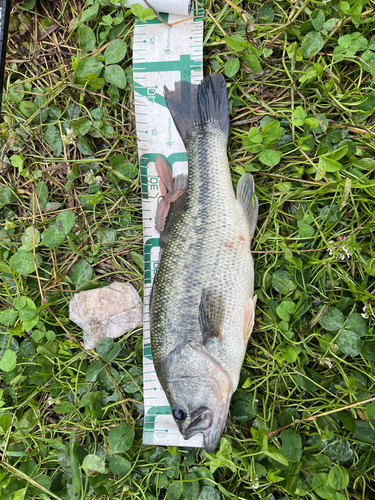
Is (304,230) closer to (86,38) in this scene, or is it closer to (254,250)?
(254,250)

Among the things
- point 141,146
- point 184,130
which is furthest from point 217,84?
point 141,146

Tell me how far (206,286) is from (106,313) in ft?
2.69

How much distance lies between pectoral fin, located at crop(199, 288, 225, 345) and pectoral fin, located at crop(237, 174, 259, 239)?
50 cm

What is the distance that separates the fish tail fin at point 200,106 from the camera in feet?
7.20

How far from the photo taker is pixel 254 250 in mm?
2234

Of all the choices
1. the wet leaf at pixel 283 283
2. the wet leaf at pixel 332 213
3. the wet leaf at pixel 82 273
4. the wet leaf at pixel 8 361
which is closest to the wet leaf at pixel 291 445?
the wet leaf at pixel 283 283

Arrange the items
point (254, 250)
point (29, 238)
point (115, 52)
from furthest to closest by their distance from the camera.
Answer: point (29, 238) < point (115, 52) < point (254, 250)

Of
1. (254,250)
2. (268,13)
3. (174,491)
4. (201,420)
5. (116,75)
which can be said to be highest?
(268,13)

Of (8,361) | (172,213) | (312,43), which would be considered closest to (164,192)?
(172,213)

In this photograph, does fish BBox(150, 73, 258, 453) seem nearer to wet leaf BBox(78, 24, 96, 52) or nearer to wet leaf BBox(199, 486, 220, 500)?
wet leaf BBox(199, 486, 220, 500)

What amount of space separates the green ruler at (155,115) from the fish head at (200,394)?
382 millimetres

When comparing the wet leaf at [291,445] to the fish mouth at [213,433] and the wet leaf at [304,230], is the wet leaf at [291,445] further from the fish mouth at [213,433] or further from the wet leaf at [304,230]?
the wet leaf at [304,230]

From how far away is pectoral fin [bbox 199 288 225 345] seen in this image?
76.2 inches

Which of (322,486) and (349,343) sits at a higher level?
(349,343)
